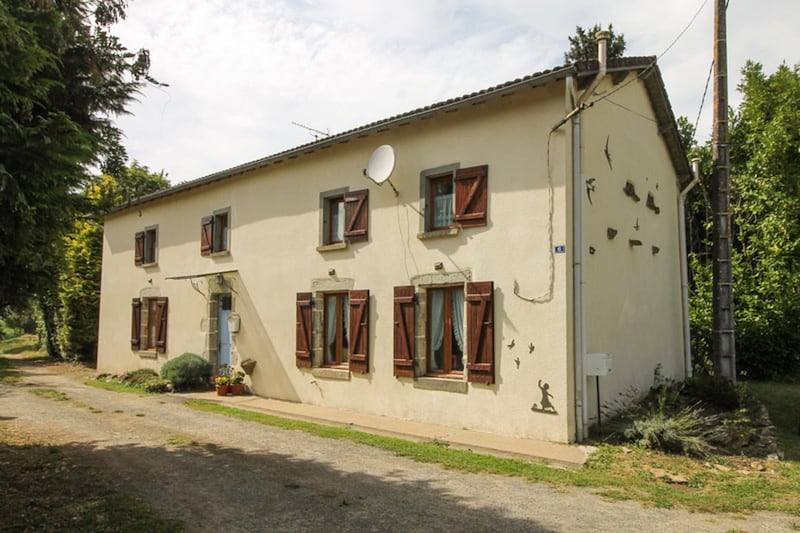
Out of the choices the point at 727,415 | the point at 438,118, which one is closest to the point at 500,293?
the point at 438,118

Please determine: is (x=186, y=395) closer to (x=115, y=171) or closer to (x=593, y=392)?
(x=115, y=171)

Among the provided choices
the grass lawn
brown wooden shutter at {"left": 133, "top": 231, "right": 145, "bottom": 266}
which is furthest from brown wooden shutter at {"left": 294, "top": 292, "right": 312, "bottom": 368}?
the grass lawn

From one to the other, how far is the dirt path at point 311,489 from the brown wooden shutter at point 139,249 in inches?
332

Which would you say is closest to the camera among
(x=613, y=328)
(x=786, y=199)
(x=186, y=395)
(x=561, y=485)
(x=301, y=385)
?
(x=561, y=485)

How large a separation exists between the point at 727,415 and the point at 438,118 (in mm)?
6313

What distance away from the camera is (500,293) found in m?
8.61

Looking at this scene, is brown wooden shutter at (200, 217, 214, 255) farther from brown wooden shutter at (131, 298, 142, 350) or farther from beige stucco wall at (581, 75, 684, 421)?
beige stucco wall at (581, 75, 684, 421)

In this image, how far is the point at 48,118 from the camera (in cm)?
475

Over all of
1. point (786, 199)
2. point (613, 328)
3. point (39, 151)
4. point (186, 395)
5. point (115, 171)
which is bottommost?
point (186, 395)

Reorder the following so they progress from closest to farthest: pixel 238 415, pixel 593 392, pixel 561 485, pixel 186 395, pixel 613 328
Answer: pixel 561 485, pixel 593 392, pixel 613 328, pixel 238 415, pixel 186 395

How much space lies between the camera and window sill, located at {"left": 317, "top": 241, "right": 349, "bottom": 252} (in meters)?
10.9

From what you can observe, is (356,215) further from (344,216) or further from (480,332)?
(480,332)

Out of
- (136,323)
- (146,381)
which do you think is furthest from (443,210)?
(136,323)

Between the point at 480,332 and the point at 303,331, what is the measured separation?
4.22 m
